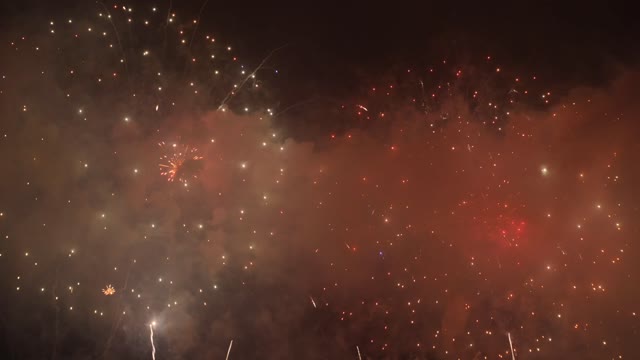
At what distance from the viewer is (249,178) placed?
867cm

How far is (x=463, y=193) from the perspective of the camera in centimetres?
842

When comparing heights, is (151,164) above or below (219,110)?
below

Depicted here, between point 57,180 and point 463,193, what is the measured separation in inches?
217

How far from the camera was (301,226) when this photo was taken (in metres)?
8.80

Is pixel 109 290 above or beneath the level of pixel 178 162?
beneath

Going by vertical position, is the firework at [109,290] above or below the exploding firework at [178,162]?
below

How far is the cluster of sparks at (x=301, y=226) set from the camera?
8133 millimetres

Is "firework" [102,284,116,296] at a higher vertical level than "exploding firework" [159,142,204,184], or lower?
lower

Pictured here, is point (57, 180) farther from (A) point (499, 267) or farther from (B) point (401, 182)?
(A) point (499, 267)

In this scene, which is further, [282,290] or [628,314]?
[282,290]

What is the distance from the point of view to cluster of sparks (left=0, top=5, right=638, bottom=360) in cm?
813

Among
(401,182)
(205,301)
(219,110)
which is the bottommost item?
(205,301)

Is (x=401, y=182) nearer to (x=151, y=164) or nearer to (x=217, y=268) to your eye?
(x=217, y=268)

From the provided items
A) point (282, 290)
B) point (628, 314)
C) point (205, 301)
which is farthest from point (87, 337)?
point (628, 314)
